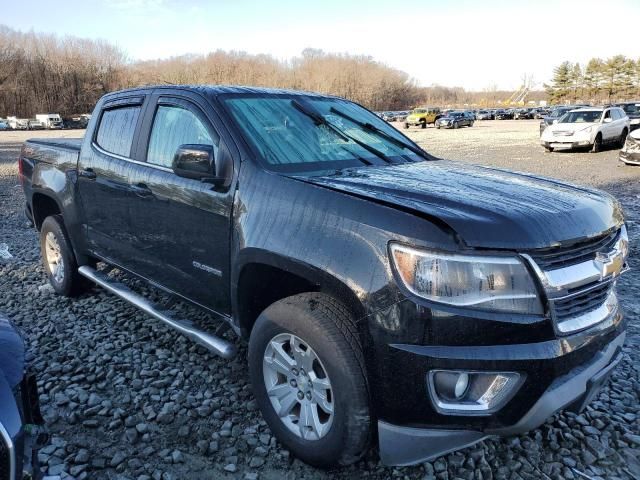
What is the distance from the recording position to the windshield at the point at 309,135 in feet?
9.46

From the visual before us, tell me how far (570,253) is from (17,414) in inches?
85.1

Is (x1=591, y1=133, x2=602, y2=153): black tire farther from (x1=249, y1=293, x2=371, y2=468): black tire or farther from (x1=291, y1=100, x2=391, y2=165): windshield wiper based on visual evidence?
(x1=249, y1=293, x2=371, y2=468): black tire

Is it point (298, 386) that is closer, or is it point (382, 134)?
point (298, 386)

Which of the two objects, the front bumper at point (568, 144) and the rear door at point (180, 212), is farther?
the front bumper at point (568, 144)

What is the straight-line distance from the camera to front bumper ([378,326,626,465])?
196 centimetres

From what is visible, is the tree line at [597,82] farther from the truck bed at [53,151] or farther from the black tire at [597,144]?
the truck bed at [53,151]

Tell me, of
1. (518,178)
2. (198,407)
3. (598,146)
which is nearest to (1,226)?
(198,407)

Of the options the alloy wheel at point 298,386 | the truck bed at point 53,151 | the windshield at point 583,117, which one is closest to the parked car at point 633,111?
the windshield at point 583,117

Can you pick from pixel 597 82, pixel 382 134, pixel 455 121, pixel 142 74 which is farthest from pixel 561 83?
pixel 382 134

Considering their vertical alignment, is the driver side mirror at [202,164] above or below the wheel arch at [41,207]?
above

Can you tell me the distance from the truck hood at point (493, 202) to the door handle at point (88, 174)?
7.27ft

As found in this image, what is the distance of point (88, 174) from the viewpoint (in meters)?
4.02

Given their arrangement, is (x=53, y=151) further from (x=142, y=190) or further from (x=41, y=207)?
(x=142, y=190)

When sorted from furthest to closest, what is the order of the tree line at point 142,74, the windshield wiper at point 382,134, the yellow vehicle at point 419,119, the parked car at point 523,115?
1. the tree line at point 142,74
2. the parked car at point 523,115
3. the yellow vehicle at point 419,119
4. the windshield wiper at point 382,134
